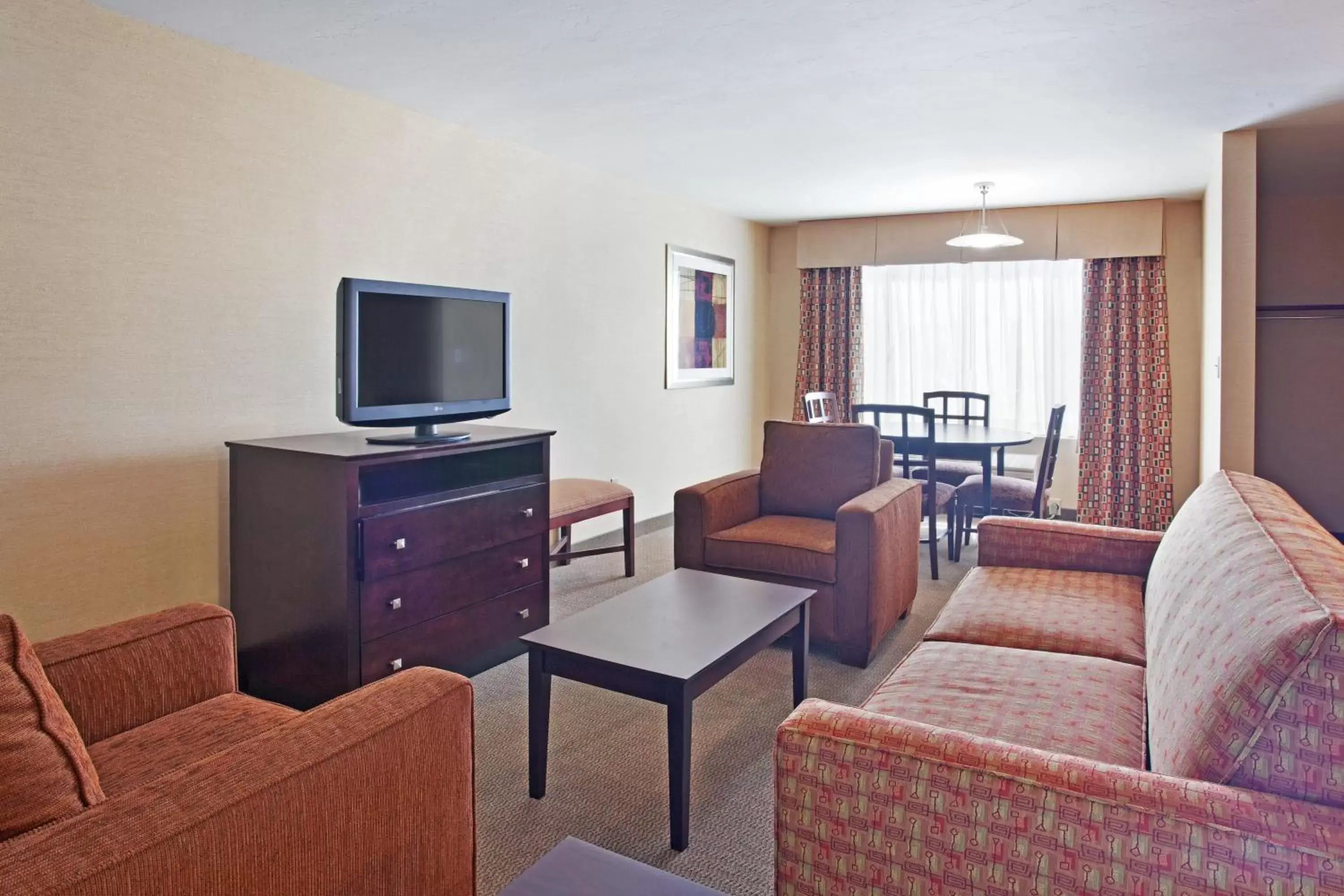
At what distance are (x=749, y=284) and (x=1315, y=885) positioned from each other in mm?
6256

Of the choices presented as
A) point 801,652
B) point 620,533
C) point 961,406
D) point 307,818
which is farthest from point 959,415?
point 307,818

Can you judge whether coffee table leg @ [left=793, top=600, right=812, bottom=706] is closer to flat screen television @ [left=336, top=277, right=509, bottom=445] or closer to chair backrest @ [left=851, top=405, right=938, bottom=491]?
flat screen television @ [left=336, top=277, right=509, bottom=445]

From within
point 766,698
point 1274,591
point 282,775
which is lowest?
point 766,698

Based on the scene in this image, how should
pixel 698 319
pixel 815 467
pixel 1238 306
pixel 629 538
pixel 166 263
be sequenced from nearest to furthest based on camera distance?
pixel 166 263 < pixel 815 467 < pixel 1238 306 < pixel 629 538 < pixel 698 319

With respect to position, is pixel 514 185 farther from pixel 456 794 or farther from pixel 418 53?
pixel 456 794

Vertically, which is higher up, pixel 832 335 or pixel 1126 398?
pixel 832 335

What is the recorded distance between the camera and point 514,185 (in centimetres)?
443

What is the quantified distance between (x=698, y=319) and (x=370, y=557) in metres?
3.88

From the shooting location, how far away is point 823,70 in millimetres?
3240

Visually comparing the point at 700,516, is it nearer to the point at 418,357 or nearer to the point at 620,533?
the point at 418,357

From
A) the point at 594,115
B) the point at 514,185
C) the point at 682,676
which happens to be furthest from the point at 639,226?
the point at 682,676

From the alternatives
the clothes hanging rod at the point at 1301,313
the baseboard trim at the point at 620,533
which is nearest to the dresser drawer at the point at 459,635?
the baseboard trim at the point at 620,533

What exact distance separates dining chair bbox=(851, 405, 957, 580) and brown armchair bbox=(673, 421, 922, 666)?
615 millimetres

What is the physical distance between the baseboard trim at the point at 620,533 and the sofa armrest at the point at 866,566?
1.88 m
